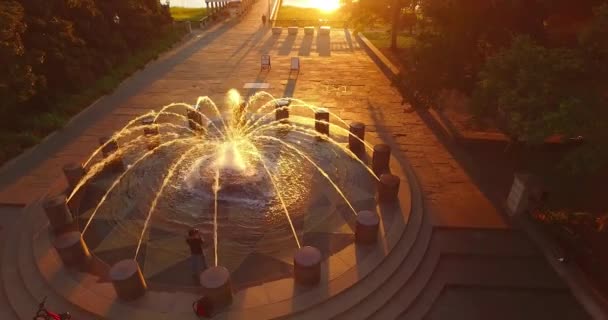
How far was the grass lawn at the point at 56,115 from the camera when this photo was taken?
14.9 m

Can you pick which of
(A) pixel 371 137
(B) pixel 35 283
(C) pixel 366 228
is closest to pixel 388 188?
(C) pixel 366 228

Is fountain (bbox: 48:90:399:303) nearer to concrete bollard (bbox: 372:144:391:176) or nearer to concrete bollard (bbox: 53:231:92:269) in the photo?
concrete bollard (bbox: 372:144:391:176)

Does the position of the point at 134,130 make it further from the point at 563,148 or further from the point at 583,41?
the point at 563,148

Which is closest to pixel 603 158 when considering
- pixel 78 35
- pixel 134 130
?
pixel 134 130

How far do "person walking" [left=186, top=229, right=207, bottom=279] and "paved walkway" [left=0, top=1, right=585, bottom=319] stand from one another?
4.85m

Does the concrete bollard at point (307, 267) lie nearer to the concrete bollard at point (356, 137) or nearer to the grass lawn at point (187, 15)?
the concrete bollard at point (356, 137)

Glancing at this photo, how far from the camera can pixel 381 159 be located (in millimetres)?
12320

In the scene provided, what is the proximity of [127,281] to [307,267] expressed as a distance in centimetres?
394

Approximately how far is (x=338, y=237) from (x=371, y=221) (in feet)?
4.07

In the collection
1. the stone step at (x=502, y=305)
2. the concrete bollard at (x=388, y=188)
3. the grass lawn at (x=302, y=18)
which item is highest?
the grass lawn at (x=302, y=18)

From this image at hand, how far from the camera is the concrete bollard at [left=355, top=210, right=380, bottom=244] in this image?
9.12m

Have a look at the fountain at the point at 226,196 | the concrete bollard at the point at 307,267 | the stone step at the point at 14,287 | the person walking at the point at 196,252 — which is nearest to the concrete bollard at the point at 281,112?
the fountain at the point at 226,196

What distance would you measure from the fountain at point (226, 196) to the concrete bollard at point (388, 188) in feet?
0.10

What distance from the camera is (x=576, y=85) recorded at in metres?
7.41
